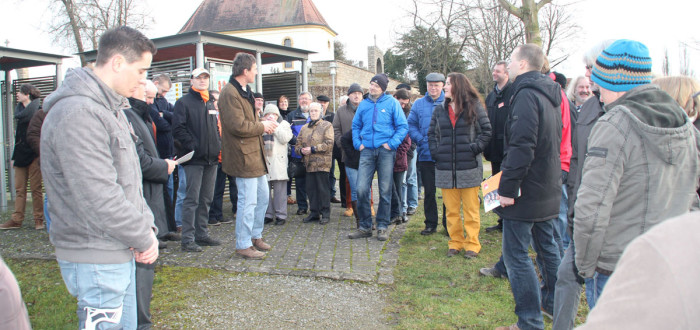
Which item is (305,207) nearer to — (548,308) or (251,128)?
(251,128)

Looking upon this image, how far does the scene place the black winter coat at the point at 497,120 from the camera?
17.9 ft

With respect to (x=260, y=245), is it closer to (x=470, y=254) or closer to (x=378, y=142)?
(x=378, y=142)

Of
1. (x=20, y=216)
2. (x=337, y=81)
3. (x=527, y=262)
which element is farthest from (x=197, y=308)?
(x=337, y=81)

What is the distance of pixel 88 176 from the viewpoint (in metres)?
2.09

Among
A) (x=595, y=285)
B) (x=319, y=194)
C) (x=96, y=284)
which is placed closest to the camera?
(x=96, y=284)

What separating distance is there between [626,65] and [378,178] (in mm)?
4019

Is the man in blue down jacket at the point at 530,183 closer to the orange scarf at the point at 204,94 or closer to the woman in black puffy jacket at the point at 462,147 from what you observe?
the woman in black puffy jacket at the point at 462,147

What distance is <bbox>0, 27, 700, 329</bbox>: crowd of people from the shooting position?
216 cm

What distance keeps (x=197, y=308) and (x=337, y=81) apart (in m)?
34.1

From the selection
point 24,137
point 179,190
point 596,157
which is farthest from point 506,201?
point 24,137

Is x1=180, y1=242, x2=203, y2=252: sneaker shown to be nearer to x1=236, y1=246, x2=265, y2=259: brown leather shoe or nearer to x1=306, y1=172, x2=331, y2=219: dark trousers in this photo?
x1=236, y1=246, x2=265, y2=259: brown leather shoe

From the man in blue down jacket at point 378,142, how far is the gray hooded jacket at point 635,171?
377cm

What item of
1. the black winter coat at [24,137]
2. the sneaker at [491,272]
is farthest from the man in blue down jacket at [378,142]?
the black winter coat at [24,137]

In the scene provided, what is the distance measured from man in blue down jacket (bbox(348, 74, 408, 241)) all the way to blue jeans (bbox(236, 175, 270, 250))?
4.69ft
